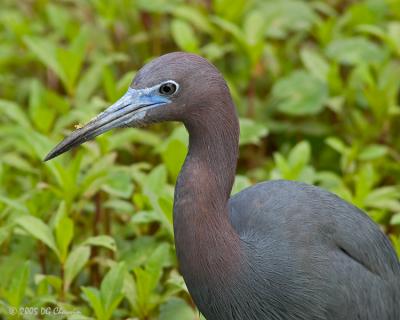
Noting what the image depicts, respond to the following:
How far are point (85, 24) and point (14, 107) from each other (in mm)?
1559

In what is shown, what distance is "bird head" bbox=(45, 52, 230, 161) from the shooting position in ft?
11.3

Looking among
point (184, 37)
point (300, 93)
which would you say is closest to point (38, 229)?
point (184, 37)

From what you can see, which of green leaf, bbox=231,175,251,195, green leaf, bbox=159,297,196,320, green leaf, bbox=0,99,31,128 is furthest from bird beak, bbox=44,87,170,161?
green leaf, bbox=0,99,31,128

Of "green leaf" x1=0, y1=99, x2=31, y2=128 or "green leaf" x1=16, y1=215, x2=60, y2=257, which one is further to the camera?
"green leaf" x1=0, y1=99, x2=31, y2=128

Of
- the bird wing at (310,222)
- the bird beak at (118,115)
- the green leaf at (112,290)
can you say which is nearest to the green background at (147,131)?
the green leaf at (112,290)

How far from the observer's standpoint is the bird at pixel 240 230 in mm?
3494

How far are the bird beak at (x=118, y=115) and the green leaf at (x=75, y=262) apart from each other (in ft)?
2.87

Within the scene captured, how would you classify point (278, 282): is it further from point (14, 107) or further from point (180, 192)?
point (14, 107)

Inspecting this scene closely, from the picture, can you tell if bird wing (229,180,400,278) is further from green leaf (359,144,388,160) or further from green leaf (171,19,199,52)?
green leaf (171,19,199,52)

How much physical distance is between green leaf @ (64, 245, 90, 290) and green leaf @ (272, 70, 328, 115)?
1.87 m

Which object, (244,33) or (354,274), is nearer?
(354,274)

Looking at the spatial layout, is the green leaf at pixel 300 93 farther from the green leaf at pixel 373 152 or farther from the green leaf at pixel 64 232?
the green leaf at pixel 64 232

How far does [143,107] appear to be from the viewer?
3.50 meters

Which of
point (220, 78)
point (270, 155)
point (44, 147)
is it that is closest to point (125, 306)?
point (44, 147)
